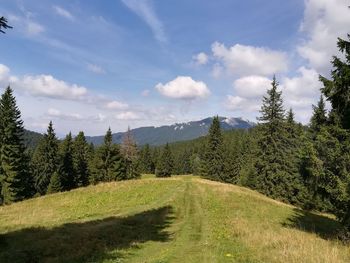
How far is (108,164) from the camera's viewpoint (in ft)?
268

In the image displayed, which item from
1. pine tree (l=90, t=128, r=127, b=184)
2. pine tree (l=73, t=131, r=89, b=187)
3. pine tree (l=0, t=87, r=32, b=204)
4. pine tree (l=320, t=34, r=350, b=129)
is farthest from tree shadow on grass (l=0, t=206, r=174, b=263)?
pine tree (l=73, t=131, r=89, b=187)

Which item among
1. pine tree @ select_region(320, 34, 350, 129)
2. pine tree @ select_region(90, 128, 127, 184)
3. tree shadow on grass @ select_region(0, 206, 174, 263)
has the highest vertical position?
pine tree @ select_region(320, 34, 350, 129)

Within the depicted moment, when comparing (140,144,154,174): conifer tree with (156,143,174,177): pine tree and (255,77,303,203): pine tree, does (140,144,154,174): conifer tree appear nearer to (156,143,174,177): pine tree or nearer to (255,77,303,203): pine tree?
(156,143,174,177): pine tree

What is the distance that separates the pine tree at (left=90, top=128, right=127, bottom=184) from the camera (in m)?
80.8

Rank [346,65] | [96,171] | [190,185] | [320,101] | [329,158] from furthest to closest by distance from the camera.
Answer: [96,171] < [320,101] < [190,185] < [329,158] < [346,65]

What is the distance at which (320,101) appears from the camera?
52406 millimetres

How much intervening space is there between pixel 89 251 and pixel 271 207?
23076mm

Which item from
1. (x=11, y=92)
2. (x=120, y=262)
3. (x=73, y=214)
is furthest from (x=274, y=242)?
(x=11, y=92)

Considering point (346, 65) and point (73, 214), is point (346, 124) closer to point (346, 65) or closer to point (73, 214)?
point (346, 65)

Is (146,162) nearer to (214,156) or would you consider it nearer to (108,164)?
(214,156)

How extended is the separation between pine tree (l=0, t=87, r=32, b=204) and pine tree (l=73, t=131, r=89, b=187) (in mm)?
25305

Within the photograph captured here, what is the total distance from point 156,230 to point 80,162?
7382cm

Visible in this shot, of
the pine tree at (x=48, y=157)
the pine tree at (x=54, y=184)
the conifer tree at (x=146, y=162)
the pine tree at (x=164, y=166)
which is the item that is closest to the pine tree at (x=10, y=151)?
the pine tree at (x=54, y=184)

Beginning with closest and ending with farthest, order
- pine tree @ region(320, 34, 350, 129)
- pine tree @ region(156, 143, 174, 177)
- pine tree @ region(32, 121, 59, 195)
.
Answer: pine tree @ region(320, 34, 350, 129), pine tree @ region(32, 121, 59, 195), pine tree @ region(156, 143, 174, 177)
